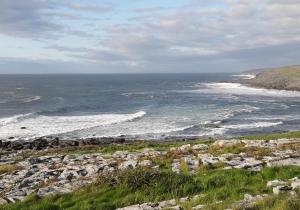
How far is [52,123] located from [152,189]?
164 feet

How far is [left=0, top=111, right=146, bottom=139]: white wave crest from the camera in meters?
53.9

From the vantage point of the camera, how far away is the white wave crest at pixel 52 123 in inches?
2123

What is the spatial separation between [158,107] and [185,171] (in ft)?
215

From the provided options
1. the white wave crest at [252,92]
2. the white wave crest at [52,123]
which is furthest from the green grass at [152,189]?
A: the white wave crest at [252,92]

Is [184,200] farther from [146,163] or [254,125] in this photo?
[254,125]

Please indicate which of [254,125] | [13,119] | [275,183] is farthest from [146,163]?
[13,119]

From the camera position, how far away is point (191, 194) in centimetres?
1366

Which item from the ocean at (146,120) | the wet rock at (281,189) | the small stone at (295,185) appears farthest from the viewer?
the ocean at (146,120)

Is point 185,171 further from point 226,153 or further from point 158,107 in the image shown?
point 158,107

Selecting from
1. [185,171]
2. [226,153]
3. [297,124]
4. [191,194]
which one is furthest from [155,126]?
[191,194]

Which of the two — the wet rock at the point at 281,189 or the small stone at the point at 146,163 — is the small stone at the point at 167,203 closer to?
the wet rock at the point at 281,189

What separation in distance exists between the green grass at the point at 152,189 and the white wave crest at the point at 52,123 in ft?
123

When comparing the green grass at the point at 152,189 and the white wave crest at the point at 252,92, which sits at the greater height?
the green grass at the point at 152,189

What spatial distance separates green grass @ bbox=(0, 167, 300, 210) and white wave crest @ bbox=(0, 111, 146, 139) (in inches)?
1473
